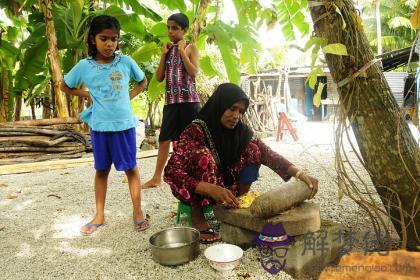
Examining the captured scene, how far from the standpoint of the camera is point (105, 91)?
275cm

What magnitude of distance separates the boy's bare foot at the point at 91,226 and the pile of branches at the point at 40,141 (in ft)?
11.9

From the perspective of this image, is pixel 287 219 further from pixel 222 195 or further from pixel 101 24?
pixel 101 24

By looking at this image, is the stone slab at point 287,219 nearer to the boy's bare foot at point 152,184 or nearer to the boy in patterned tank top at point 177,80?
the boy in patterned tank top at point 177,80

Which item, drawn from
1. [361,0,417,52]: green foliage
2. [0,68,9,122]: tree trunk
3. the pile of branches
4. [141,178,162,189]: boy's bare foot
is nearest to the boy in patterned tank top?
[141,178,162,189]: boy's bare foot

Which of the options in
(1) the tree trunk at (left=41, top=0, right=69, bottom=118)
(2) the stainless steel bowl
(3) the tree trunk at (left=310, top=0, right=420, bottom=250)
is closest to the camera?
(3) the tree trunk at (left=310, top=0, right=420, bottom=250)

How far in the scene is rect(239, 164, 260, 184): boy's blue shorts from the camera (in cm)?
272

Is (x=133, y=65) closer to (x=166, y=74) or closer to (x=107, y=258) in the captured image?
(x=166, y=74)

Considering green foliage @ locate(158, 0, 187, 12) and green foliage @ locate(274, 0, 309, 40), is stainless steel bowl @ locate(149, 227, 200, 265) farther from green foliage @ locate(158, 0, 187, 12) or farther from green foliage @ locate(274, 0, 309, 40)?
green foliage @ locate(158, 0, 187, 12)

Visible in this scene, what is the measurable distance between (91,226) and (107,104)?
97cm

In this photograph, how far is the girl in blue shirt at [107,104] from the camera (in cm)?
269

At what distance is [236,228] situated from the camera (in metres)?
2.39

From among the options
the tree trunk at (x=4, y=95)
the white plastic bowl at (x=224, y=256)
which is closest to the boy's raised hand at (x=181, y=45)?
the white plastic bowl at (x=224, y=256)

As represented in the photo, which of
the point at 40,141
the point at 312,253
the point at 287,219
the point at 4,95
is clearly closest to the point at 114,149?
the point at 287,219

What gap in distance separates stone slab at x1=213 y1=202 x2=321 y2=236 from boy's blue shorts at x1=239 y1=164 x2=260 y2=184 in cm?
36
